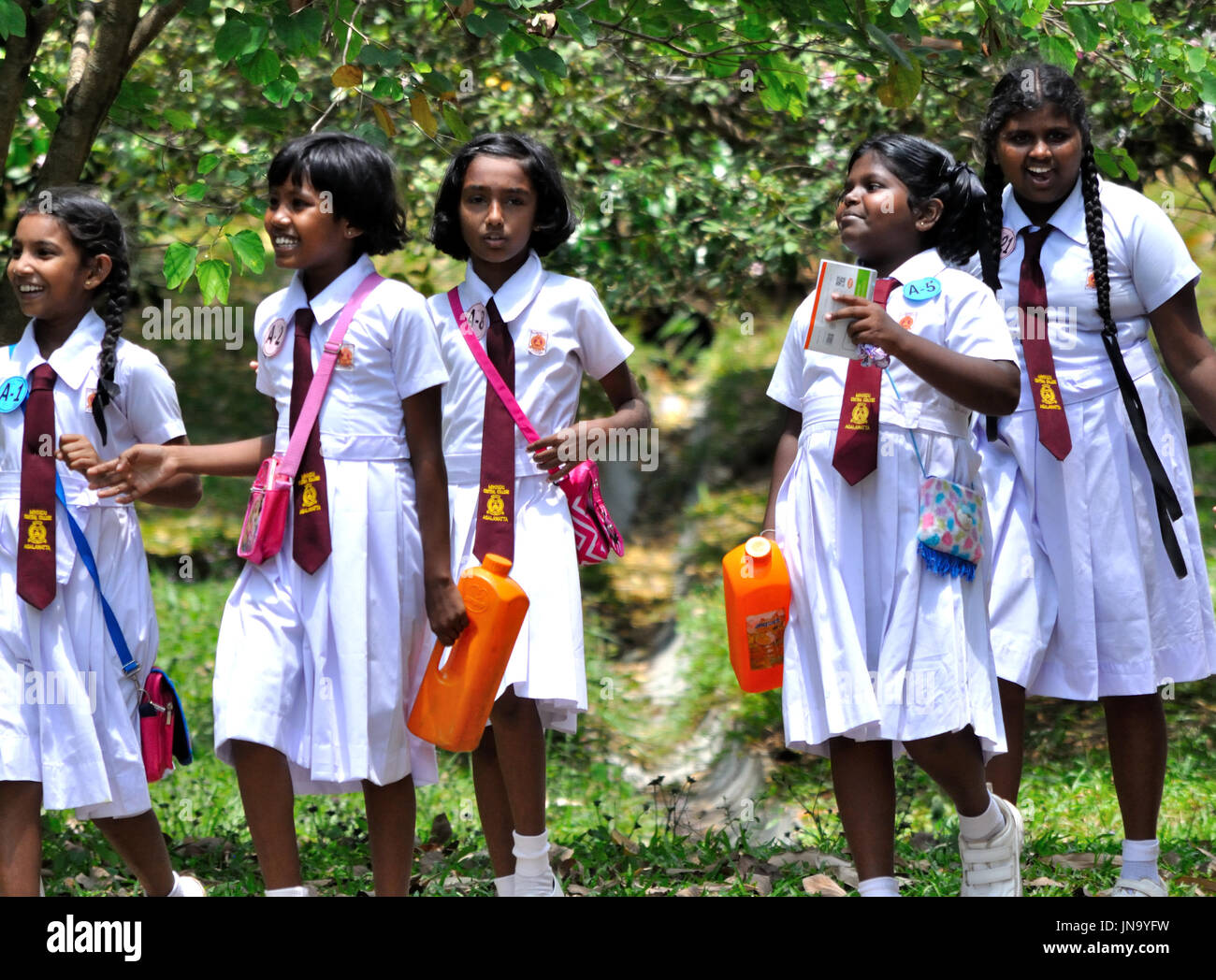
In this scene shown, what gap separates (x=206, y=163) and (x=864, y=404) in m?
1.90

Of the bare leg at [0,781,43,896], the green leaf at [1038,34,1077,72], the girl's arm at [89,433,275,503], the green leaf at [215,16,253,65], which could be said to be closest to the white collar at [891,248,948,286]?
the green leaf at [1038,34,1077,72]

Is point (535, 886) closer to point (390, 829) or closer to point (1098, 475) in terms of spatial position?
point (390, 829)

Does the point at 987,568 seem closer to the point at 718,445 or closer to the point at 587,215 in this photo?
the point at 587,215

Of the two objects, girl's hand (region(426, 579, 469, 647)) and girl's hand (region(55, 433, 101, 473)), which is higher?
girl's hand (region(55, 433, 101, 473))

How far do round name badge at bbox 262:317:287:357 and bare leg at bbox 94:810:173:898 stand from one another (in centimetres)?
111

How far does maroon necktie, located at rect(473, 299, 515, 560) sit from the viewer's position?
3666 millimetres

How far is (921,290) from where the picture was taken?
3521mm

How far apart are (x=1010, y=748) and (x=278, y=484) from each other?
1.91 m

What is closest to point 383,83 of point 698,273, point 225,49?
point 225,49

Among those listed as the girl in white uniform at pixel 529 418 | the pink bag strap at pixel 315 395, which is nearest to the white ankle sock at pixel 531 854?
the girl in white uniform at pixel 529 418

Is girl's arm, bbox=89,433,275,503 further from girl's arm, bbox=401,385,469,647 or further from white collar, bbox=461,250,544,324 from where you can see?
white collar, bbox=461,250,544,324

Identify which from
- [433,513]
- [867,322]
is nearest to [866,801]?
[867,322]

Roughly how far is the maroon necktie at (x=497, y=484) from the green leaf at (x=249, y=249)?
2.28 ft

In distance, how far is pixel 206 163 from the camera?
417 cm
